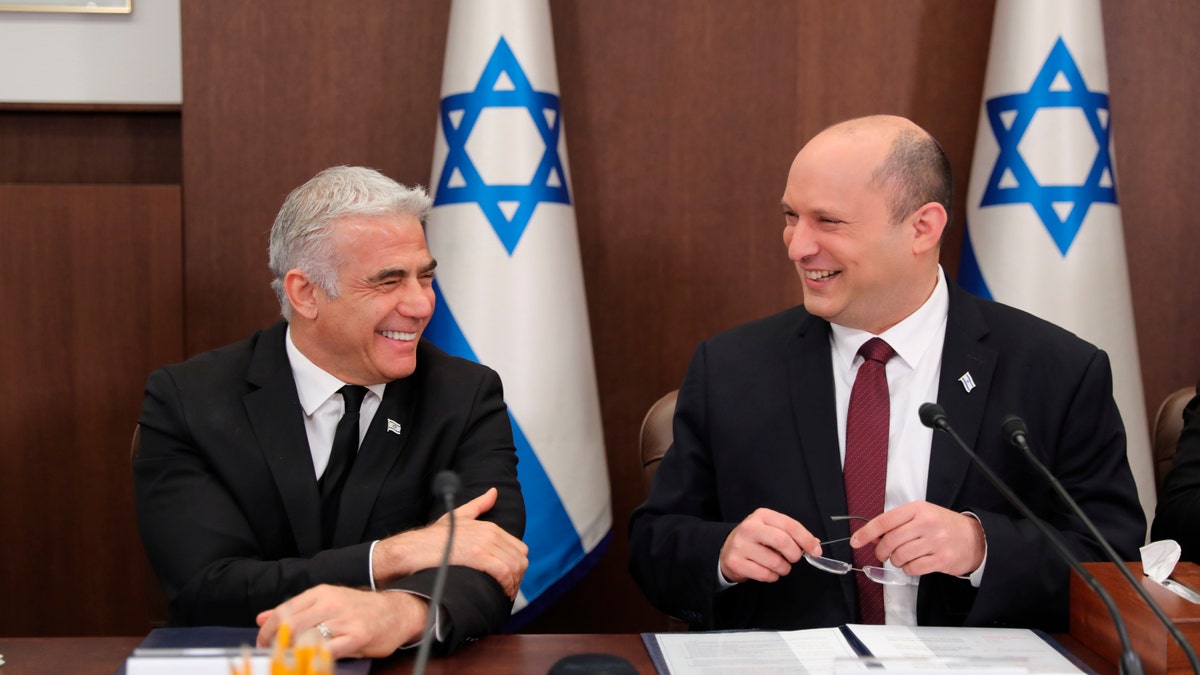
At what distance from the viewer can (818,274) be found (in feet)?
7.35

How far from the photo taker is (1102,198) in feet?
10.3

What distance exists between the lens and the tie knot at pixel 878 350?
2197mm

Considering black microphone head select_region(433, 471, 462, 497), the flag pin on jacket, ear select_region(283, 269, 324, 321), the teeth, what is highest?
the teeth

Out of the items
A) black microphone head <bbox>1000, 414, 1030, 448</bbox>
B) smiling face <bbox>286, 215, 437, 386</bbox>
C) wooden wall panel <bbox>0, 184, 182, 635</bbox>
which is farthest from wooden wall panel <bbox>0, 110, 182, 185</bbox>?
black microphone head <bbox>1000, 414, 1030, 448</bbox>

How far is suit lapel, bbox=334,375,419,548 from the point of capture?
2191 millimetres

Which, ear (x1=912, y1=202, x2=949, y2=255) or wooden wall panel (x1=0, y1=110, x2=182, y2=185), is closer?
ear (x1=912, y1=202, x2=949, y2=255)

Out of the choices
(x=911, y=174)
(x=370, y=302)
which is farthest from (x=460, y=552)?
(x=911, y=174)

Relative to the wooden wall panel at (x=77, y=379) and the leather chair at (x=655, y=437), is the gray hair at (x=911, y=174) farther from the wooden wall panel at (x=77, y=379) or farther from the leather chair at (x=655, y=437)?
the wooden wall panel at (x=77, y=379)

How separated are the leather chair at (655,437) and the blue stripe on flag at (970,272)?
1108 mm

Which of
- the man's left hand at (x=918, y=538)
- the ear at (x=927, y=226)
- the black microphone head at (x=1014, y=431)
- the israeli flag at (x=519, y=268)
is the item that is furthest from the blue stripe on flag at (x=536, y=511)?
the black microphone head at (x=1014, y=431)

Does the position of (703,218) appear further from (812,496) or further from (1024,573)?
(1024,573)

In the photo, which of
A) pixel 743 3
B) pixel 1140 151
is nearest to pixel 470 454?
pixel 743 3

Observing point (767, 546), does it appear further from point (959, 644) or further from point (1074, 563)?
point (1074, 563)

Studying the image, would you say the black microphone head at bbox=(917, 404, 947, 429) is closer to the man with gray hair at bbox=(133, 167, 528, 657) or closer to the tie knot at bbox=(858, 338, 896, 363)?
the tie knot at bbox=(858, 338, 896, 363)
